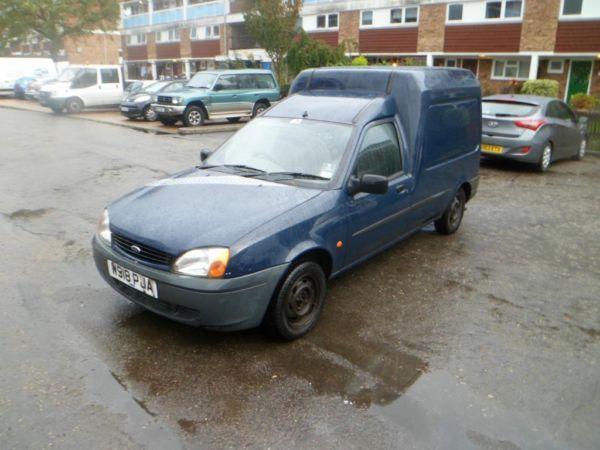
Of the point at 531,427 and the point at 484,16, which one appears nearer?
the point at 531,427

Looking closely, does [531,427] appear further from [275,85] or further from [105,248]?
[275,85]

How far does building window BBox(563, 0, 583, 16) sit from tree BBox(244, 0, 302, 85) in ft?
41.0

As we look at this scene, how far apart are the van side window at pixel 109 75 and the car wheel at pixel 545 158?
1854 cm

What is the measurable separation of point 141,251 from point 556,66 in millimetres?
28382

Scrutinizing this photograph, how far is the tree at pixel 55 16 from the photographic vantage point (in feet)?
107

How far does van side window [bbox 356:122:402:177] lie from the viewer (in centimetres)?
461

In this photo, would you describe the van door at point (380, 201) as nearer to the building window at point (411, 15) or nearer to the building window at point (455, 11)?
the building window at point (455, 11)

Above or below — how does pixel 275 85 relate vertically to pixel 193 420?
above

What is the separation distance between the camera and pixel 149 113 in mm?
19578

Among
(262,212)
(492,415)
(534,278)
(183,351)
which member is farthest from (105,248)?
(534,278)

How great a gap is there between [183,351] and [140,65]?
56792 mm

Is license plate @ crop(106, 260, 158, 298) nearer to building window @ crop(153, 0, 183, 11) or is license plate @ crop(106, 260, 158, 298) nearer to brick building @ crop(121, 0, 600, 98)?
brick building @ crop(121, 0, 600, 98)

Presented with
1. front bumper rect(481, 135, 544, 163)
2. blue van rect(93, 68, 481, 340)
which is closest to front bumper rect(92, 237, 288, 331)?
blue van rect(93, 68, 481, 340)

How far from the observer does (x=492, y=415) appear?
321 cm
